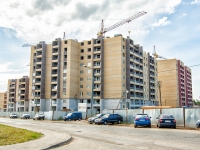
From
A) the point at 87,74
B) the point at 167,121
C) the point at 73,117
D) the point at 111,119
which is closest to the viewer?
the point at 167,121

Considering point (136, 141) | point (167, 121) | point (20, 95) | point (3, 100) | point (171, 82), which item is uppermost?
point (171, 82)

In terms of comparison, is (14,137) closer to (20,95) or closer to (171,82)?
(20,95)

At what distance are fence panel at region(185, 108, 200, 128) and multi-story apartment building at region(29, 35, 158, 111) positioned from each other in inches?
2108

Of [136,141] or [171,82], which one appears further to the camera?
[171,82]

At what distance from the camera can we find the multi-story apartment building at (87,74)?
79.8 metres

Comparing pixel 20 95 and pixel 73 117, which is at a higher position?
pixel 20 95

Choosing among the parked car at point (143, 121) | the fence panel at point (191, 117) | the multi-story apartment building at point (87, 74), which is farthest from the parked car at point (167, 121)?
the multi-story apartment building at point (87, 74)

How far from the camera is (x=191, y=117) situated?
23375 millimetres

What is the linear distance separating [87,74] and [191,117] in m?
64.1

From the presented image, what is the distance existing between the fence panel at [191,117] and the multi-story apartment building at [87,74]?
176 ft

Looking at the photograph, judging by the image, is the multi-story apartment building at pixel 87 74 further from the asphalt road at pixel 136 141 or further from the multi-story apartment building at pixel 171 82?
the asphalt road at pixel 136 141

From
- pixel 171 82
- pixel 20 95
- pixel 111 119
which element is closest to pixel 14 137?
pixel 111 119

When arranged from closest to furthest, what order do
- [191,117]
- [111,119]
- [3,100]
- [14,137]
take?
[14,137], [191,117], [111,119], [3,100]

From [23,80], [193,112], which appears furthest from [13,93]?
[193,112]
